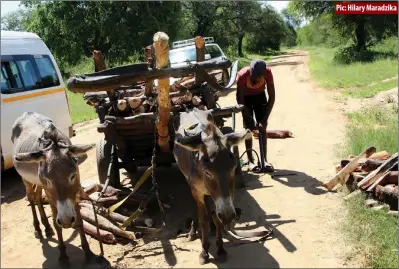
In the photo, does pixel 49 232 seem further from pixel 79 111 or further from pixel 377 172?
pixel 79 111

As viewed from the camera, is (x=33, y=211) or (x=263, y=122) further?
(x=263, y=122)

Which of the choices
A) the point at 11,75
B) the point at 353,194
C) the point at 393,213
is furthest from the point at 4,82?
the point at 393,213

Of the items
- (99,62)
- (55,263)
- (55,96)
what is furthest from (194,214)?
(55,96)

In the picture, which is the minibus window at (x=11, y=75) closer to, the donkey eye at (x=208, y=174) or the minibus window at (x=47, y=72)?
the minibus window at (x=47, y=72)

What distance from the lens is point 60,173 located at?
13.4ft

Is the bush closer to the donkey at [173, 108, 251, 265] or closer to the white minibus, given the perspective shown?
the white minibus

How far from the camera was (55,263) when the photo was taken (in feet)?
15.0

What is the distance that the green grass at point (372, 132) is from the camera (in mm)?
7146

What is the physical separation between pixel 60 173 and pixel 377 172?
412 centimetres

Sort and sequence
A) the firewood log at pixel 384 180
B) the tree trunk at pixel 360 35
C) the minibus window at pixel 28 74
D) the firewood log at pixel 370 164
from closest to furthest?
the firewood log at pixel 384 180 → the firewood log at pixel 370 164 → the minibus window at pixel 28 74 → the tree trunk at pixel 360 35

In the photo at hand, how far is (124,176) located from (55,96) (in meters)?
2.95

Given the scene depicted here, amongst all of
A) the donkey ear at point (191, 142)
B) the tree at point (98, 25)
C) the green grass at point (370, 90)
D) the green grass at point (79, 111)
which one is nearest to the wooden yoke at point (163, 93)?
the donkey ear at point (191, 142)

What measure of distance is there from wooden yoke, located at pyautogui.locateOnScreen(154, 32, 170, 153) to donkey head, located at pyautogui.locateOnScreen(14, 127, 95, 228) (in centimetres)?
124

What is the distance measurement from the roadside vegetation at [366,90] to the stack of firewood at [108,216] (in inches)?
105
